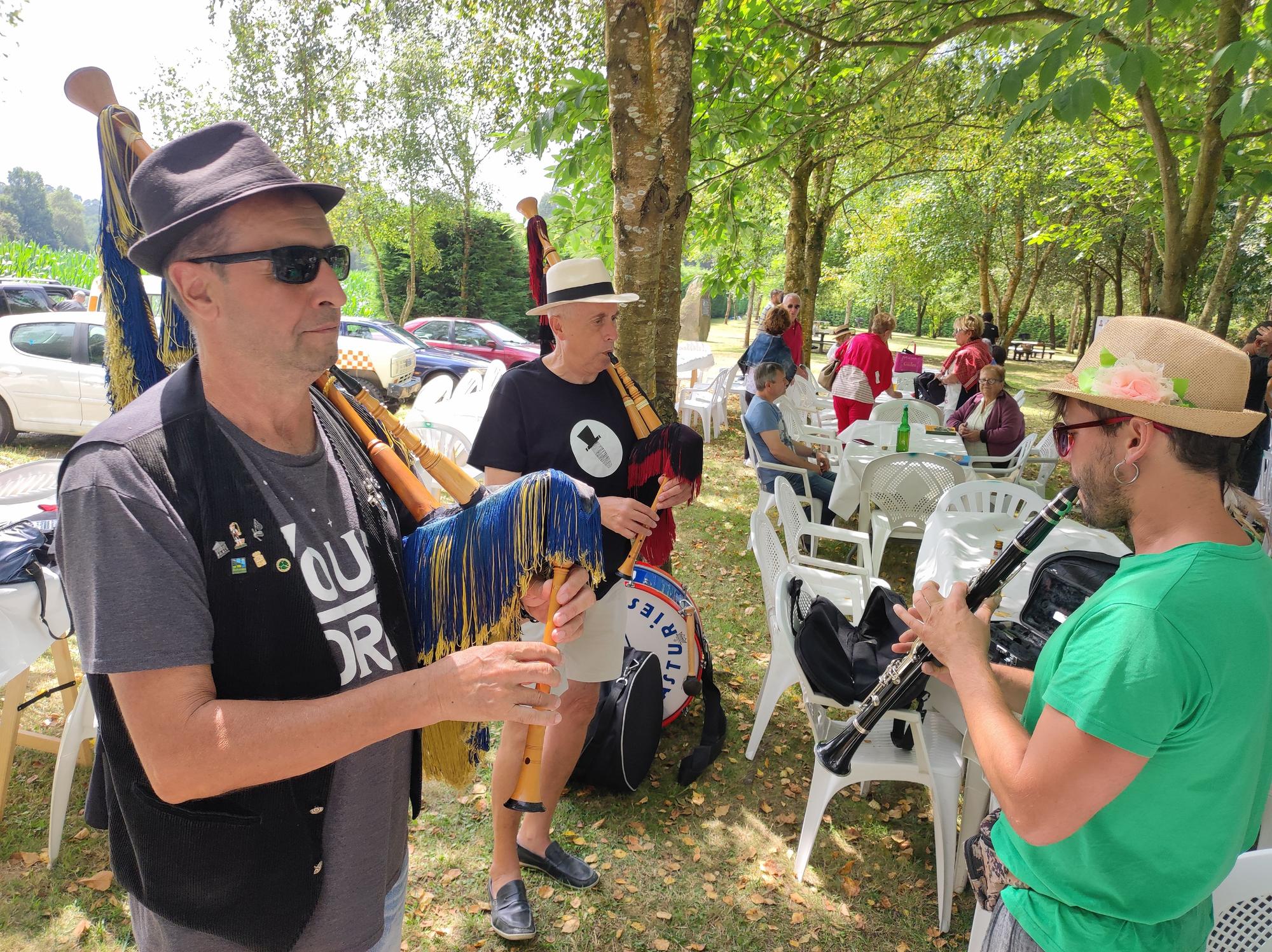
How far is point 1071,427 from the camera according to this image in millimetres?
1511

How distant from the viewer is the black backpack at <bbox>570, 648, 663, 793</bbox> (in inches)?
136

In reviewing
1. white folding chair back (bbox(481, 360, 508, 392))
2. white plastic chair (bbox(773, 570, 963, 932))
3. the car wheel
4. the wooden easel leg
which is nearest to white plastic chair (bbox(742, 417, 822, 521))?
white plastic chair (bbox(773, 570, 963, 932))

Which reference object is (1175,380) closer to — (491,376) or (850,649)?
(850,649)

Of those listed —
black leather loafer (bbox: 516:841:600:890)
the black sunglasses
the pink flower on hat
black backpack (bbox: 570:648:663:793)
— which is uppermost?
the black sunglasses

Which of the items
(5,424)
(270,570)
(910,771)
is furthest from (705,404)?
(270,570)

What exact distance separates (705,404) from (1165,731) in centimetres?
1049

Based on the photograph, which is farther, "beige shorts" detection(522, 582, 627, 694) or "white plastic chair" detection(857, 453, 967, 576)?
"white plastic chair" detection(857, 453, 967, 576)

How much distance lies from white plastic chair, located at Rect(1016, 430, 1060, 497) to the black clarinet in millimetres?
5277

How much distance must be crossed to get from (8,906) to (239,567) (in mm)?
2783

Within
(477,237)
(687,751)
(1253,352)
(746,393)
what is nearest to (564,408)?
(687,751)

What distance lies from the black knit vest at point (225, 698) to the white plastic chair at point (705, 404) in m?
10.0

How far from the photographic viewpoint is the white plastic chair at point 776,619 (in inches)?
132

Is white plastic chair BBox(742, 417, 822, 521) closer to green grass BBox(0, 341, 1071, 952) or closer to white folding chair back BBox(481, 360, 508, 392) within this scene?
green grass BBox(0, 341, 1071, 952)

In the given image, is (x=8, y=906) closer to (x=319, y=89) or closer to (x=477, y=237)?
(x=319, y=89)
